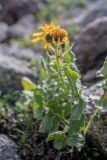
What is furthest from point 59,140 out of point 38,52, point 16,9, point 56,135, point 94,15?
point 16,9

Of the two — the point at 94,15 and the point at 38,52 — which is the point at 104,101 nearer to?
the point at 38,52

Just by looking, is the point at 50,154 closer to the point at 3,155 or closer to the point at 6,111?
the point at 3,155

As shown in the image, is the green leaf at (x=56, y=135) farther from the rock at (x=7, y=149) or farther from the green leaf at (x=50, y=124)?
the rock at (x=7, y=149)

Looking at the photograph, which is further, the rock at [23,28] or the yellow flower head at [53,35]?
the rock at [23,28]

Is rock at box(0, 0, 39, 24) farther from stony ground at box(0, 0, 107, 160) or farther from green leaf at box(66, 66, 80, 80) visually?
green leaf at box(66, 66, 80, 80)

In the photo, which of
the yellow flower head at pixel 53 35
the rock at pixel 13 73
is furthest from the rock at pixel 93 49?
the yellow flower head at pixel 53 35

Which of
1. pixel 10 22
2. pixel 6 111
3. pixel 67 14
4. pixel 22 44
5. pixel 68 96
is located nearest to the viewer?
pixel 68 96

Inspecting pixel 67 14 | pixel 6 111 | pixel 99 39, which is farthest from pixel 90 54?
pixel 67 14
